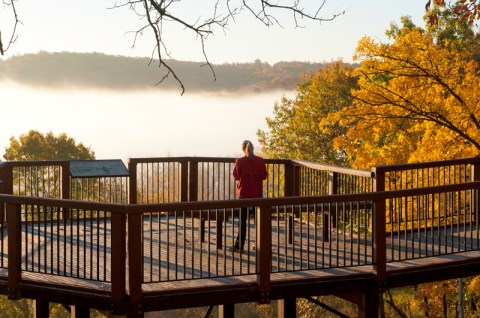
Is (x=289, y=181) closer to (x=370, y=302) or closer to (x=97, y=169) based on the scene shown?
(x=97, y=169)

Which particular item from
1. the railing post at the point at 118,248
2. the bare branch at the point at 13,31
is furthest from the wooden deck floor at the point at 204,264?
the bare branch at the point at 13,31

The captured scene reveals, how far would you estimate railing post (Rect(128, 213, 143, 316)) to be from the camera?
8227mm

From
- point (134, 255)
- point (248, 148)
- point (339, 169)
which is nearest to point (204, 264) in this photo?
point (248, 148)

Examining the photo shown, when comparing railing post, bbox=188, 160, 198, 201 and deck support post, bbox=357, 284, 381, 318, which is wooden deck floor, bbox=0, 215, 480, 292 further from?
railing post, bbox=188, 160, 198, 201

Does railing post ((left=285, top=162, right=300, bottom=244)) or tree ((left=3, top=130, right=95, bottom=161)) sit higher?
railing post ((left=285, top=162, right=300, bottom=244))

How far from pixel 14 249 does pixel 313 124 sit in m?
40.0

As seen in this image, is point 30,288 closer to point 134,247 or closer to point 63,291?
point 63,291

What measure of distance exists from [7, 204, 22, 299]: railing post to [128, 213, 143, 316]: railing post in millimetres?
1513

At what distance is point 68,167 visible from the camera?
13938 mm

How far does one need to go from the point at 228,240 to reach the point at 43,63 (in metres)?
120

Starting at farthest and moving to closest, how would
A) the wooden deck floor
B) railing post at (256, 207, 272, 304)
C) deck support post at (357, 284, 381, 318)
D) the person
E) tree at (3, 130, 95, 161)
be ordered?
1. tree at (3, 130, 95, 161)
2. the person
3. deck support post at (357, 284, 381, 318)
4. railing post at (256, 207, 272, 304)
5. the wooden deck floor

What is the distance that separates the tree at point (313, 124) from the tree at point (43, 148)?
48.4 feet

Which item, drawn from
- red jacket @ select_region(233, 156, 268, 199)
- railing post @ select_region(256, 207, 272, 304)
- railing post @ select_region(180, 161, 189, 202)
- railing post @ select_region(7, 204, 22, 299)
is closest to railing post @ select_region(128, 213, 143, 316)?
railing post @ select_region(256, 207, 272, 304)

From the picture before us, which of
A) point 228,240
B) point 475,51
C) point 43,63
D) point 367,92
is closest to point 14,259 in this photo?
point 228,240
